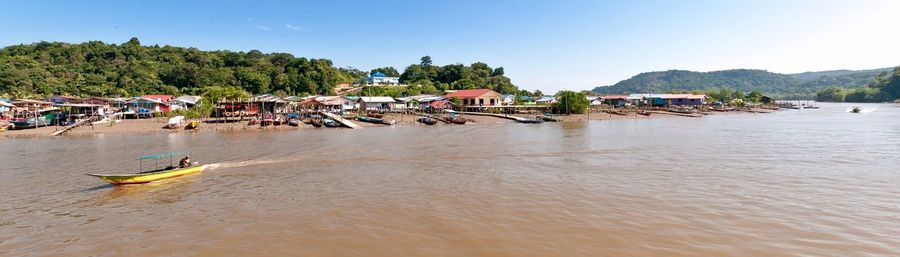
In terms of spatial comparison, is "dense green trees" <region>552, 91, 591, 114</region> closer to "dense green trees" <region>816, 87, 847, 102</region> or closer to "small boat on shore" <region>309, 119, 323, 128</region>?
"small boat on shore" <region>309, 119, 323, 128</region>

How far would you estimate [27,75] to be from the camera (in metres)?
76.2

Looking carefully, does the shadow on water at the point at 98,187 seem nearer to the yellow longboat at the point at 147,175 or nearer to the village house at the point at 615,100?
the yellow longboat at the point at 147,175

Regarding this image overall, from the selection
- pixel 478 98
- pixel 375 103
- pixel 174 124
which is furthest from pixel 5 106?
pixel 478 98

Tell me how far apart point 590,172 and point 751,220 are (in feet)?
25.6

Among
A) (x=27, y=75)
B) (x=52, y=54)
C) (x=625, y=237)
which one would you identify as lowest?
(x=625, y=237)

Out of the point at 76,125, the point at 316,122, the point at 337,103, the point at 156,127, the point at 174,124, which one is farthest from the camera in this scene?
the point at 337,103

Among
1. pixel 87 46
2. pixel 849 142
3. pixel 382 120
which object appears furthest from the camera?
pixel 87 46

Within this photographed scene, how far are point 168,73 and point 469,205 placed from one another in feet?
304

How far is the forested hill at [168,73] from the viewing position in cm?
7681

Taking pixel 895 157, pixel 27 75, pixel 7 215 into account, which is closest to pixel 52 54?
pixel 27 75

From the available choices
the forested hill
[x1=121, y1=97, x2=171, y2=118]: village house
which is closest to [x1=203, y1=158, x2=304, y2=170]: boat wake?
[x1=121, y1=97, x2=171, y2=118]: village house

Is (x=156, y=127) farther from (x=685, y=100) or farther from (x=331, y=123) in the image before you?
(x=685, y=100)

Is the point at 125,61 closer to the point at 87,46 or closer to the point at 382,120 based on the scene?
the point at 87,46

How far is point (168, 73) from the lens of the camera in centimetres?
8769
